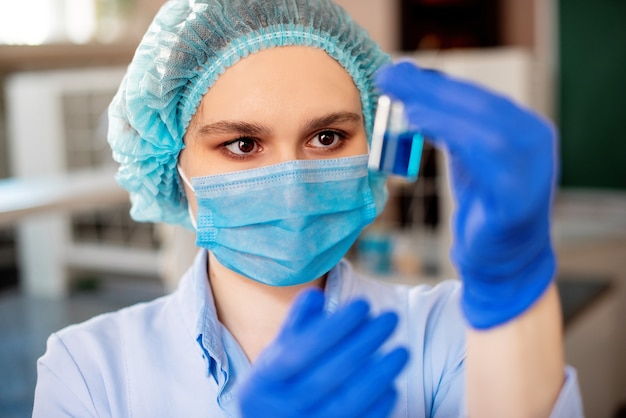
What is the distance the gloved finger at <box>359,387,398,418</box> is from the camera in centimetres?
75

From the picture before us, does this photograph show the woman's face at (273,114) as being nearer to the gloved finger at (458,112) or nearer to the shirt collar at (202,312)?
the shirt collar at (202,312)

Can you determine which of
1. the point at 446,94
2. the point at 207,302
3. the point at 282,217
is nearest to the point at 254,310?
the point at 207,302

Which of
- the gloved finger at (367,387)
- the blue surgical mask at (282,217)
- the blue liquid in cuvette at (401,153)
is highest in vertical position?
the blue liquid in cuvette at (401,153)

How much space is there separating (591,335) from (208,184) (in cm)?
172

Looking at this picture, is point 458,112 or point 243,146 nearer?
point 458,112

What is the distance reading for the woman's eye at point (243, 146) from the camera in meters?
1.01

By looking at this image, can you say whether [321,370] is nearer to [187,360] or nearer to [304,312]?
[304,312]

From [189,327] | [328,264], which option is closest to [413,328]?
[328,264]

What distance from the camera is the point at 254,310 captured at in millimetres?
1100

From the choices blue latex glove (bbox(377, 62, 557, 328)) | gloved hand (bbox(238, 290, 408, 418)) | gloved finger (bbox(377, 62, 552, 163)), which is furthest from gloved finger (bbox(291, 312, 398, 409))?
gloved finger (bbox(377, 62, 552, 163))

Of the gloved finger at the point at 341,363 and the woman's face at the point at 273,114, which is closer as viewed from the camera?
the gloved finger at the point at 341,363

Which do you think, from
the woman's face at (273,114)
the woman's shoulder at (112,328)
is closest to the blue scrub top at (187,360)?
the woman's shoulder at (112,328)

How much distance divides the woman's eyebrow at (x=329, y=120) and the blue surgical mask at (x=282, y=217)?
0.05 metres

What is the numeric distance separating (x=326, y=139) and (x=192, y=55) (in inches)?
9.2
